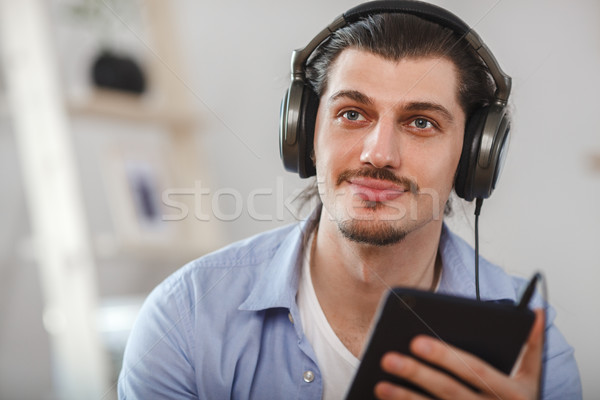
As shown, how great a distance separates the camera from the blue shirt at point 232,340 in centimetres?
100

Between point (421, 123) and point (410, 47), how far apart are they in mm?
129

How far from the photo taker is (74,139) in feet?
7.37

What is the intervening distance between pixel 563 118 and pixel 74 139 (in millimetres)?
1742

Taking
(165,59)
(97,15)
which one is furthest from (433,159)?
(97,15)

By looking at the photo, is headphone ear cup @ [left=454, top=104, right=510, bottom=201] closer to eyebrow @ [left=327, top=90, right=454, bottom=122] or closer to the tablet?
eyebrow @ [left=327, top=90, right=454, bottom=122]

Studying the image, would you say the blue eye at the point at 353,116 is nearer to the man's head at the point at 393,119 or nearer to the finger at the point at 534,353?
the man's head at the point at 393,119

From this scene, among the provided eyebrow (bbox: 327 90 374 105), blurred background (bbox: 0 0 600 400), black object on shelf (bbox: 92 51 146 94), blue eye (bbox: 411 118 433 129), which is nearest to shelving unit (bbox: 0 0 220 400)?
blurred background (bbox: 0 0 600 400)

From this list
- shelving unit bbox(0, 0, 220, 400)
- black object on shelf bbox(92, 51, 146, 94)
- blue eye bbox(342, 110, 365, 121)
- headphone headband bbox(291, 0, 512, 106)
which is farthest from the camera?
black object on shelf bbox(92, 51, 146, 94)

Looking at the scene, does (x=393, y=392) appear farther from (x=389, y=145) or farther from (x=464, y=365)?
(x=389, y=145)

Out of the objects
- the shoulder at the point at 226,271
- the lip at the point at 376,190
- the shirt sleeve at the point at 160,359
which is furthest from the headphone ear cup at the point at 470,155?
the shirt sleeve at the point at 160,359

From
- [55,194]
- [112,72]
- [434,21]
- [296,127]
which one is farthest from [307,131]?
[112,72]

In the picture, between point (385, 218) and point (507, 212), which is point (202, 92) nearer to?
point (507, 212)

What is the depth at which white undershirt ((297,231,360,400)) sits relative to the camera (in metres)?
1.02

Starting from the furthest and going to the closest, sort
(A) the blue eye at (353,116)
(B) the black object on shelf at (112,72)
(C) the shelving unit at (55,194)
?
(B) the black object on shelf at (112,72)
(C) the shelving unit at (55,194)
(A) the blue eye at (353,116)
